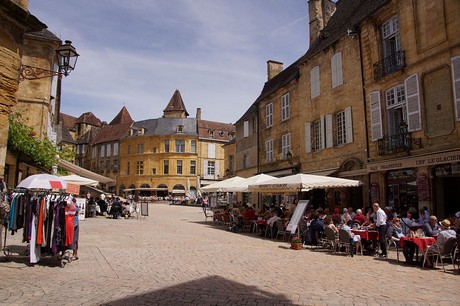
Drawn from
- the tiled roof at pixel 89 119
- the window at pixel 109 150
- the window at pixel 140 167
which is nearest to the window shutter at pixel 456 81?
the window at pixel 140 167

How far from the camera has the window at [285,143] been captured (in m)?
21.0

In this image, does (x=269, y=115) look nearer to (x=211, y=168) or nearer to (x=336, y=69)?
(x=336, y=69)

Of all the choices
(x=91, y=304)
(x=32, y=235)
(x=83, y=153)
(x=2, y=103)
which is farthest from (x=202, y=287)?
(x=83, y=153)

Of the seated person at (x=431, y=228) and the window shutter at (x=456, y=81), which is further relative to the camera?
the window shutter at (x=456, y=81)

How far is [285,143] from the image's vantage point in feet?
70.4

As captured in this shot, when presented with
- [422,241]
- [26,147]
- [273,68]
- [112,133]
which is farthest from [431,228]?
[112,133]

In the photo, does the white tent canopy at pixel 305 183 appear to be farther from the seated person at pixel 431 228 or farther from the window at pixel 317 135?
the window at pixel 317 135

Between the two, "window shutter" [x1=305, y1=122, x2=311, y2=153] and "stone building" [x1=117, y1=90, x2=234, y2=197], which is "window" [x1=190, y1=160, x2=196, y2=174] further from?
"window shutter" [x1=305, y1=122, x2=311, y2=153]

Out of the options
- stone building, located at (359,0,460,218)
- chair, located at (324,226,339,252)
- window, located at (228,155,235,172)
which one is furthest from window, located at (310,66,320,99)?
window, located at (228,155,235,172)

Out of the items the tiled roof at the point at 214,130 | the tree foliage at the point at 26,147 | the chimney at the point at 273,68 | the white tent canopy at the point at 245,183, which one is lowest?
the white tent canopy at the point at 245,183

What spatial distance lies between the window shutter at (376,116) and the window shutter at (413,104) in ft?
4.76

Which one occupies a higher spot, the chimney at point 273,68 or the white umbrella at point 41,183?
the chimney at point 273,68

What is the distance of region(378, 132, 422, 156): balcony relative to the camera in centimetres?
1210

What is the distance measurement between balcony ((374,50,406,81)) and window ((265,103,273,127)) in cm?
985
